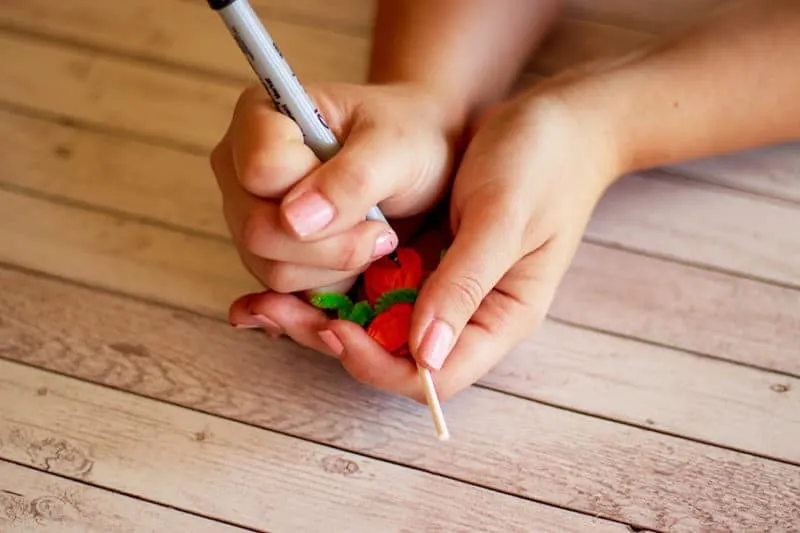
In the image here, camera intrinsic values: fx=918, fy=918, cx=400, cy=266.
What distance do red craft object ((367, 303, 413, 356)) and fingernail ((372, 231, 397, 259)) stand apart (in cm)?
4

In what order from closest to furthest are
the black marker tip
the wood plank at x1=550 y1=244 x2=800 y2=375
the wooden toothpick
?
the black marker tip, the wooden toothpick, the wood plank at x1=550 y1=244 x2=800 y2=375

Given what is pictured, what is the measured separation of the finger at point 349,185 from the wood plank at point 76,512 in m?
0.22

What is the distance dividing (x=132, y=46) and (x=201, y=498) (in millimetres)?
451

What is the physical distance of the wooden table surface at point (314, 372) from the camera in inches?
24.5

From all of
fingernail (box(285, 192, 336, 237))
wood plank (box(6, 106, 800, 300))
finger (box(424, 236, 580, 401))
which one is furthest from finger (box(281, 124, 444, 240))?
wood plank (box(6, 106, 800, 300))

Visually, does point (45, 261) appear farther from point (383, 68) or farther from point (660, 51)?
point (660, 51)

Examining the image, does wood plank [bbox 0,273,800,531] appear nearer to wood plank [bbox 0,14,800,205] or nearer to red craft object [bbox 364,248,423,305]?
red craft object [bbox 364,248,423,305]

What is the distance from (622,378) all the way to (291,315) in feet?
0.81

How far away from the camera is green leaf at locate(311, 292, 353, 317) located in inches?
25.0

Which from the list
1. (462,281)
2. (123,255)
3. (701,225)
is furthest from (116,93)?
(701,225)

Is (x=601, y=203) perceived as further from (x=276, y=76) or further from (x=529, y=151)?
(x=276, y=76)

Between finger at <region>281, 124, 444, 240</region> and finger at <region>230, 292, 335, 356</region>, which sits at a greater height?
finger at <region>281, 124, 444, 240</region>

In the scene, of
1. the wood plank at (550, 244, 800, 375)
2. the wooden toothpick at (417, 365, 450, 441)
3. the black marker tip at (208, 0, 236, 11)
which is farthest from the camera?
the wood plank at (550, 244, 800, 375)

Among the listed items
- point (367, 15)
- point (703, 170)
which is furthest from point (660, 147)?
point (367, 15)
